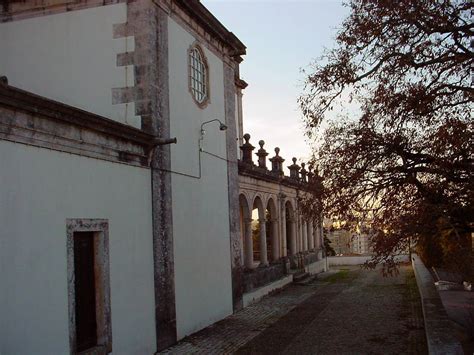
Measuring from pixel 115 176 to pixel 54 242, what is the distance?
72.3 inches

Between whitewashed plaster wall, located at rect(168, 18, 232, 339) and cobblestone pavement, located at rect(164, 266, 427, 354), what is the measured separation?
628 millimetres

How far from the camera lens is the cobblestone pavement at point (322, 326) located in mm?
9758

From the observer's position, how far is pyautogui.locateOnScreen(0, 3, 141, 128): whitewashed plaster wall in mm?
9516

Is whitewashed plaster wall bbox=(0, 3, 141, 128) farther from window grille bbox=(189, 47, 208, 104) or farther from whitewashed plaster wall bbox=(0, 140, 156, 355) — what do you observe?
window grille bbox=(189, 47, 208, 104)

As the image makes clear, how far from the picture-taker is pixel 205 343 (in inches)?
397

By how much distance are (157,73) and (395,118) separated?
193 inches

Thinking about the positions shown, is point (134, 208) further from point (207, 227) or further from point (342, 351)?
point (342, 351)

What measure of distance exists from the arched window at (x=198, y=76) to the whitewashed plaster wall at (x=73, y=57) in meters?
2.29

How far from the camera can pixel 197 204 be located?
1141 centimetres

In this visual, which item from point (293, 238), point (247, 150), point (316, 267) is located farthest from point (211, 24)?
point (316, 267)

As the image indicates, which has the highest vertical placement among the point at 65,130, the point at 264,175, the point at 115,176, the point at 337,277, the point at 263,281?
the point at 264,175

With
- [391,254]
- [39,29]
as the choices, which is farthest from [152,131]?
[391,254]

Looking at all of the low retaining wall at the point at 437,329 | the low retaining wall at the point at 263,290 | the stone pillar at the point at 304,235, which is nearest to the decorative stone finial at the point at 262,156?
the low retaining wall at the point at 263,290

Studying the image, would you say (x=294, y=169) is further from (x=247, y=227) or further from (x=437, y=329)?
(x=437, y=329)
